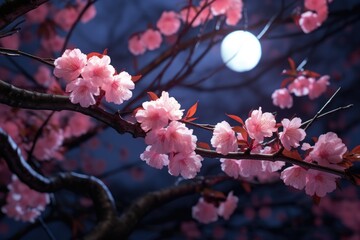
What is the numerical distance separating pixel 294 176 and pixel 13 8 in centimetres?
197

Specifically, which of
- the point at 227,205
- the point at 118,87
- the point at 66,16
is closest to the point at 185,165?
the point at 118,87

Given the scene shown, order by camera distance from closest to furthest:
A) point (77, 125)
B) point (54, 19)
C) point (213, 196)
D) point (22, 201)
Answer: point (213, 196) → point (22, 201) → point (77, 125) → point (54, 19)

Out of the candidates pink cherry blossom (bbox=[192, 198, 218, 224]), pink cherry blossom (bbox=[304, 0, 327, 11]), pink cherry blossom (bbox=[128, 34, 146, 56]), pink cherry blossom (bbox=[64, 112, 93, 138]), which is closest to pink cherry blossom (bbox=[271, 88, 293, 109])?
pink cherry blossom (bbox=[304, 0, 327, 11])

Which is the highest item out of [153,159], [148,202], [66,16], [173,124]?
[66,16]

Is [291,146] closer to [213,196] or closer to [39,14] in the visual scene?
[213,196]

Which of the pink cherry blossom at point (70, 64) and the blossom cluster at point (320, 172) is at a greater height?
the pink cherry blossom at point (70, 64)

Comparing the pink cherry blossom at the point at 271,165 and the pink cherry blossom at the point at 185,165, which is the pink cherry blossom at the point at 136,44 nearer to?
the pink cherry blossom at the point at 185,165

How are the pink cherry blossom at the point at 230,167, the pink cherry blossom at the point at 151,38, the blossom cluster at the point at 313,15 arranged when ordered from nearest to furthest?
the pink cherry blossom at the point at 230,167
the blossom cluster at the point at 313,15
the pink cherry blossom at the point at 151,38

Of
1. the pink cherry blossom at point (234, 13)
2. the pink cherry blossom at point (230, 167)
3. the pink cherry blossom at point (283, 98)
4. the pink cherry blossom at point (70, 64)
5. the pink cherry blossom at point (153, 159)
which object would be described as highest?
the pink cherry blossom at point (234, 13)

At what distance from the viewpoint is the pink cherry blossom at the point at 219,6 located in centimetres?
399

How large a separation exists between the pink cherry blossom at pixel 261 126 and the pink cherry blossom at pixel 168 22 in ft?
10.6

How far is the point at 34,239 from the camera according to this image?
33.0 ft

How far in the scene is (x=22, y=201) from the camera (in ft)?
14.4

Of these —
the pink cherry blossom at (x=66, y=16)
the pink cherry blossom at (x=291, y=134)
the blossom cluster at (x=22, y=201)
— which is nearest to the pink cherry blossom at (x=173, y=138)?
the pink cherry blossom at (x=291, y=134)
